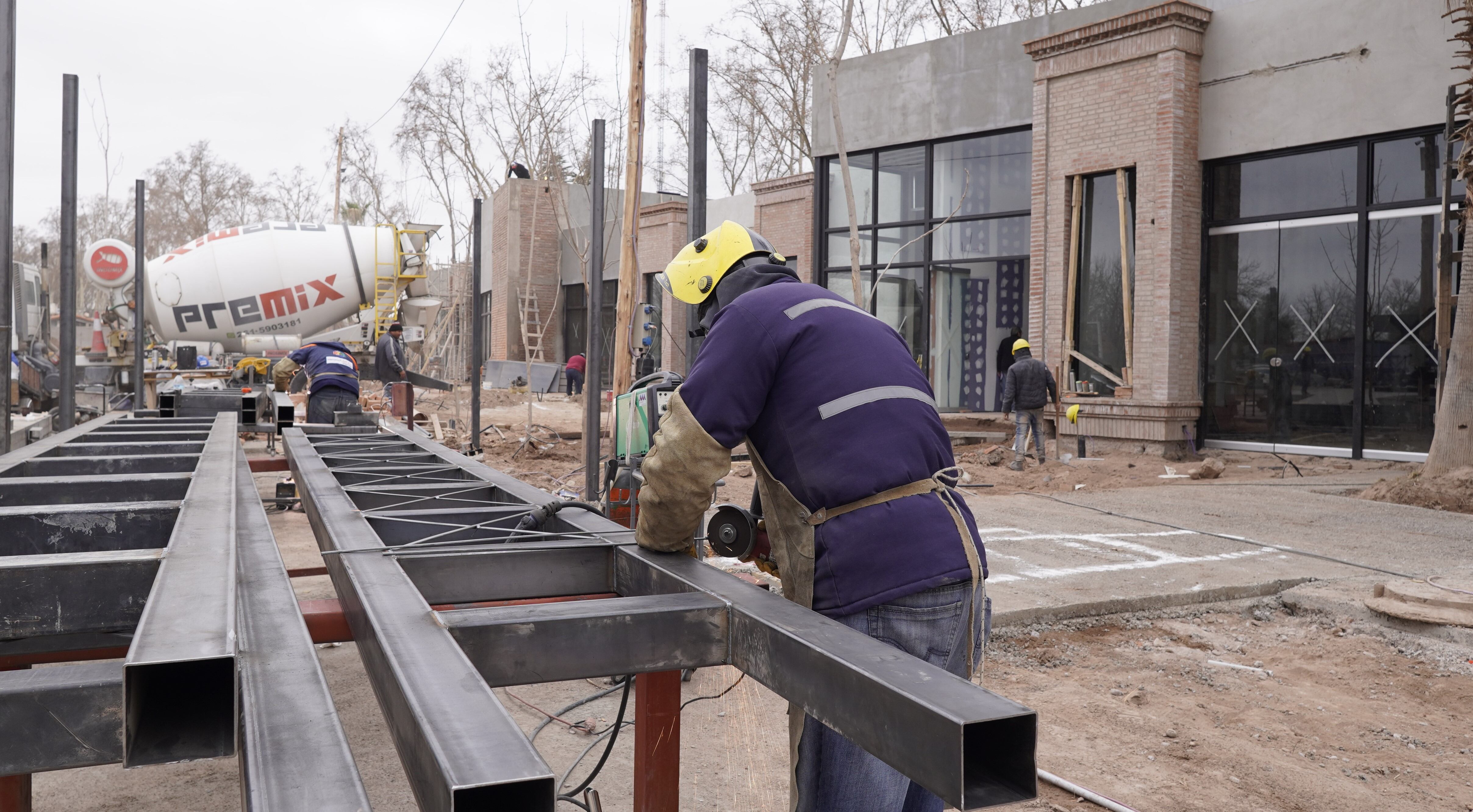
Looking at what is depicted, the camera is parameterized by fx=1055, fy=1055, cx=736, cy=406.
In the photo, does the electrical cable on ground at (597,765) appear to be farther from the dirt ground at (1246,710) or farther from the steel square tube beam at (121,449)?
the steel square tube beam at (121,449)

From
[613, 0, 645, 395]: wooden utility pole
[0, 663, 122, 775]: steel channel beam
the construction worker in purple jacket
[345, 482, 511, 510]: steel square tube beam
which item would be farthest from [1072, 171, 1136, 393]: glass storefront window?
[0, 663, 122, 775]: steel channel beam

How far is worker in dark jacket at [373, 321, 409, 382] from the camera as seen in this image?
48.6ft

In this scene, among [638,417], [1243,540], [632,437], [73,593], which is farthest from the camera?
[1243,540]

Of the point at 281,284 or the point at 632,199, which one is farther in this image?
the point at 281,284

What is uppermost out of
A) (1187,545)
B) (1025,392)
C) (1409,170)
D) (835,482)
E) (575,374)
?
(1409,170)

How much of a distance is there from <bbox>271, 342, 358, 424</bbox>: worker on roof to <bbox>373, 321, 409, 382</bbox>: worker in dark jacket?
86.9 inches

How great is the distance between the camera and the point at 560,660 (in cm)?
241

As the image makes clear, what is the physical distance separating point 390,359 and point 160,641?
13702 millimetres

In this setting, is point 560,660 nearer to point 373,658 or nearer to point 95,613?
point 373,658

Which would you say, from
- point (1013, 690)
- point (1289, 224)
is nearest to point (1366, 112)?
point (1289, 224)

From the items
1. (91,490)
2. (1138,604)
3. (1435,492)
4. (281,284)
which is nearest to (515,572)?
(91,490)

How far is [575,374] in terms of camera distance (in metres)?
29.9

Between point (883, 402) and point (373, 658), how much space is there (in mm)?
1445

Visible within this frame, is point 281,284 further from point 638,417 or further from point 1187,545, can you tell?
point 1187,545
